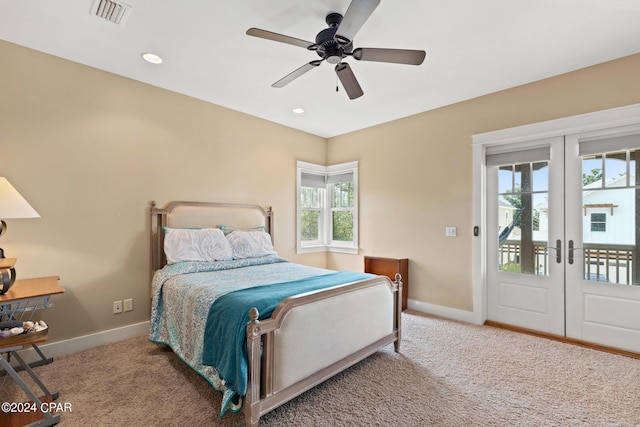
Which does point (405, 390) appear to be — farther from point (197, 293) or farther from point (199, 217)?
point (199, 217)

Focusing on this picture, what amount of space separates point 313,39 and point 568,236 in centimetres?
312

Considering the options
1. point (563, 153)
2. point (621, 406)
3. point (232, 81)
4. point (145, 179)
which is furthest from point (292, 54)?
point (621, 406)

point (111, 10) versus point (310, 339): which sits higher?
point (111, 10)

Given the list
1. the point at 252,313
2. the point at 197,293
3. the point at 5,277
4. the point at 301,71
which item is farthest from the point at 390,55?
the point at 5,277

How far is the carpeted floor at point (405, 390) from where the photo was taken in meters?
1.82

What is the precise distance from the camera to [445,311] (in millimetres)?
3719

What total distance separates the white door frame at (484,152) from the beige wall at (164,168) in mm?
92

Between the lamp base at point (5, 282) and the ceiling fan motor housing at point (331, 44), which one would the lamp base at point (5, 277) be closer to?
the lamp base at point (5, 282)

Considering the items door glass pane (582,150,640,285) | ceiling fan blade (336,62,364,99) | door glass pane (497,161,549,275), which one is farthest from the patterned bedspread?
door glass pane (582,150,640,285)

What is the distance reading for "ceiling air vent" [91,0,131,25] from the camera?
201 cm

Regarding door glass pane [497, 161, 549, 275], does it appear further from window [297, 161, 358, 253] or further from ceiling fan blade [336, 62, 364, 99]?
ceiling fan blade [336, 62, 364, 99]

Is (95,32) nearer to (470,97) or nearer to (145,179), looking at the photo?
(145,179)

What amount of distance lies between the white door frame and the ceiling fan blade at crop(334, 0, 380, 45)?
2.25 meters

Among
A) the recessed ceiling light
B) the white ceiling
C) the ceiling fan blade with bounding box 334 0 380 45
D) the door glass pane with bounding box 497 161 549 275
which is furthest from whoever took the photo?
the door glass pane with bounding box 497 161 549 275
